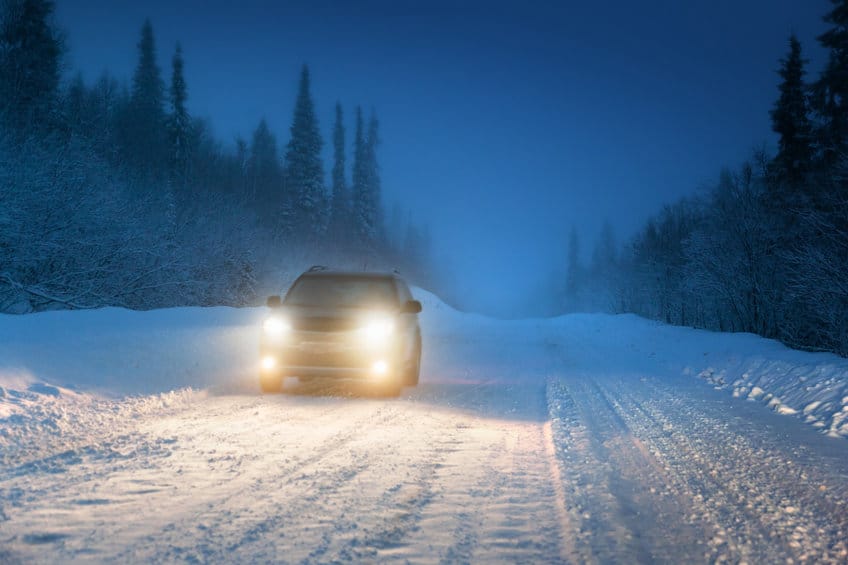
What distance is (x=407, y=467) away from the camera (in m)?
5.35

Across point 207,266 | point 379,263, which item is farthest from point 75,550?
point 379,263

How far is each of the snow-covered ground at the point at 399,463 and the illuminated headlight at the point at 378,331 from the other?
1.02m

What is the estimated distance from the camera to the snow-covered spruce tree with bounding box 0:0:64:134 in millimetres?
24797

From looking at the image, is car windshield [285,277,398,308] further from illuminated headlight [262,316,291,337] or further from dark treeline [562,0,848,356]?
dark treeline [562,0,848,356]

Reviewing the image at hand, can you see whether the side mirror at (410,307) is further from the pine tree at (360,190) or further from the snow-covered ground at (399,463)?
the pine tree at (360,190)

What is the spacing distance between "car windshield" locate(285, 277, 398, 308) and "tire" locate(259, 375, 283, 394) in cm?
147

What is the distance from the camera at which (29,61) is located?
2616 centimetres

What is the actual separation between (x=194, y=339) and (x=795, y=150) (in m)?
29.3

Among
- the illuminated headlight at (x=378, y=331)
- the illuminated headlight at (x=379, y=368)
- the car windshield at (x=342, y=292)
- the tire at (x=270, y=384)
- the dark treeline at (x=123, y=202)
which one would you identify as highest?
the dark treeline at (x=123, y=202)

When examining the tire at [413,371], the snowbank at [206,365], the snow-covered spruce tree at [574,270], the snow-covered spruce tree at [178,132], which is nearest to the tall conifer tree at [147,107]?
the snow-covered spruce tree at [178,132]

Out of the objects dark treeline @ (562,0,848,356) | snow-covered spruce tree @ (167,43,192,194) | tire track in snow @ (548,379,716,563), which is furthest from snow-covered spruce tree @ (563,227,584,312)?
tire track in snow @ (548,379,716,563)

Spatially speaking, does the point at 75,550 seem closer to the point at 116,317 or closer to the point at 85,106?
the point at 116,317

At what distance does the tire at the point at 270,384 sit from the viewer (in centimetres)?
935

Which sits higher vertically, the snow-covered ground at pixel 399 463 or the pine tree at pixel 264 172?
the pine tree at pixel 264 172
